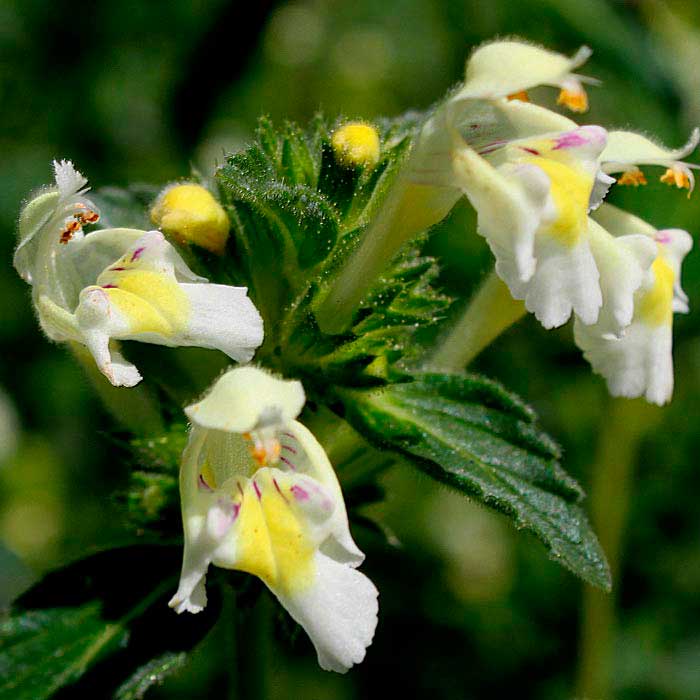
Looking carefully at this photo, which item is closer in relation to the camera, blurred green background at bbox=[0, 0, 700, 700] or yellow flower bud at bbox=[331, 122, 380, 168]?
yellow flower bud at bbox=[331, 122, 380, 168]

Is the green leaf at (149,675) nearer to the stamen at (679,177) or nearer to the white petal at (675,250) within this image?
the white petal at (675,250)

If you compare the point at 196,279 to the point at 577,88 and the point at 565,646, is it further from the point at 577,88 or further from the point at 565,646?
the point at 565,646

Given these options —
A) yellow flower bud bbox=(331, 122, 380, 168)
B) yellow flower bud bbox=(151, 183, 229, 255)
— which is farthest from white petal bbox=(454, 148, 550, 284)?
yellow flower bud bbox=(151, 183, 229, 255)

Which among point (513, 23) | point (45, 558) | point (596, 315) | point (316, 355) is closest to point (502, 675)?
point (45, 558)

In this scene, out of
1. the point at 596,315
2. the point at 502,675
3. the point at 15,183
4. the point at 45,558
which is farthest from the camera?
the point at 15,183

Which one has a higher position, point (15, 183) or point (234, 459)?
point (234, 459)

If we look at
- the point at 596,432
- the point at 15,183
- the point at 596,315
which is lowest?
the point at 596,432

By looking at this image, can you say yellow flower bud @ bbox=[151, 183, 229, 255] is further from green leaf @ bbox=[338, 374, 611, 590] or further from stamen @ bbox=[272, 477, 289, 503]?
stamen @ bbox=[272, 477, 289, 503]

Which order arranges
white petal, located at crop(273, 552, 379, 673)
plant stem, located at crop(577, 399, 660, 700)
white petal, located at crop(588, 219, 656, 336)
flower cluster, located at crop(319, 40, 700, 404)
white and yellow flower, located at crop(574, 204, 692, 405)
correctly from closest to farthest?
1. white petal, located at crop(273, 552, 379, 673)
2. flower cluster, located at crop(319, 40, 700, 404)
3. white petal, located at crop(588, 219, 656, 336)
4. white and yellow flower, located at crop(574, 204, 692, 405)
5. plant stem, located at crop(577, 399, 660, 700)
